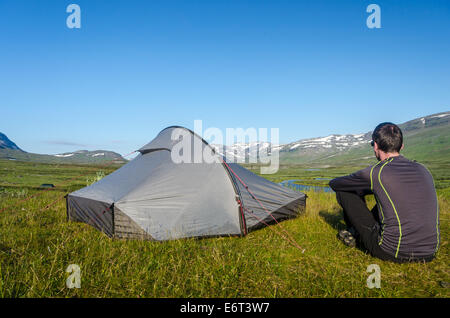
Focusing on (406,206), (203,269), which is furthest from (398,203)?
(203,269)

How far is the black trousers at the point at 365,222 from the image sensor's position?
3.95 metres

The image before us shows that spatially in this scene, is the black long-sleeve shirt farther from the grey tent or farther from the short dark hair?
the grey tent

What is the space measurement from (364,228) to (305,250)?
1126 mm

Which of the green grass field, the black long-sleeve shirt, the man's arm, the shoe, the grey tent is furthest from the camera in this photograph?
the grey tent

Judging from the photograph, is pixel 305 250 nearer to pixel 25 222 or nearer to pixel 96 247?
pixel 96 247

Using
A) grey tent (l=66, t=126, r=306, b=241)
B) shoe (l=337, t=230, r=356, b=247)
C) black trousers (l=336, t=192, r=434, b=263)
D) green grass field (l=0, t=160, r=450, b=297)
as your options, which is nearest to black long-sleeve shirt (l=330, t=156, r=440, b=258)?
black trousers (l=336, t=192, r=434, b=263)

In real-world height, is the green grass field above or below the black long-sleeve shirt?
below

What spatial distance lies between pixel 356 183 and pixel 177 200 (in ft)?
12.0

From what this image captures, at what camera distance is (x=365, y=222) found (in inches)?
166

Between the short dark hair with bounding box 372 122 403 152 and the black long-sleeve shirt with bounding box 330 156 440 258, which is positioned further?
the short dark hair with bounding box 372 122 403 152

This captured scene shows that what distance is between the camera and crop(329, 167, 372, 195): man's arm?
12.8 feet

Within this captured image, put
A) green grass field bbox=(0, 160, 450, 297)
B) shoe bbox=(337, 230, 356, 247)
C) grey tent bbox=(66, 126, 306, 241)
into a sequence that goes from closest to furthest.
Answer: green grass field bbox=(0, 160, 450, 297)
shoe bbox=(337, 230, 356, 247)
grey tent bbox=(66, 126, 306, 241)

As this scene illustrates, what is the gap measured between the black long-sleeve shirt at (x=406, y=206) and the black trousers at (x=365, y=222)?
149 mm

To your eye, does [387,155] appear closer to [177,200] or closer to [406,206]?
[406,206]
